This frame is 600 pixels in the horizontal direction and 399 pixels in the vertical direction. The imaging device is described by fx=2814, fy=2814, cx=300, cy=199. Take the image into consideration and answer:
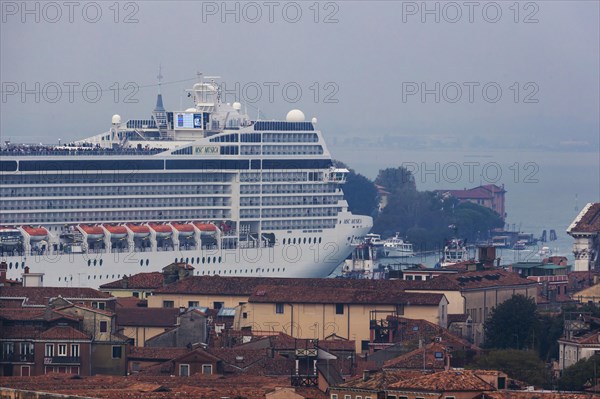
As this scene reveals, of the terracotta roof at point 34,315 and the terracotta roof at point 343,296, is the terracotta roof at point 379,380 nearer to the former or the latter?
the terracotta roof at point 34,315

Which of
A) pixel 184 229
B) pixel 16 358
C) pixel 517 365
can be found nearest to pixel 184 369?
pixel 16 358

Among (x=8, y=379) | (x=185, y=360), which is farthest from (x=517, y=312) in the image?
(x=8, y=379)

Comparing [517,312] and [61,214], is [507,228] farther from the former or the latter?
[517,312]

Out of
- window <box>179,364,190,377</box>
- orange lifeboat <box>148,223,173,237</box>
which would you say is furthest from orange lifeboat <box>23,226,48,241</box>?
window <box>179,364,190,377</box>

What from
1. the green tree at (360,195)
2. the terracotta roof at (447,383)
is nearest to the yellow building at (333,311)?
the terracotta roof at (447,383)

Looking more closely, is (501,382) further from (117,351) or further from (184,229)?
(184,229)

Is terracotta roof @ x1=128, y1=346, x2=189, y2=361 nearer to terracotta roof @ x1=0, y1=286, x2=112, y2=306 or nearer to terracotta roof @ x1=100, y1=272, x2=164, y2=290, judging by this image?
terracotta roof @ x1=0, y1=286, x2=112, y2=306
